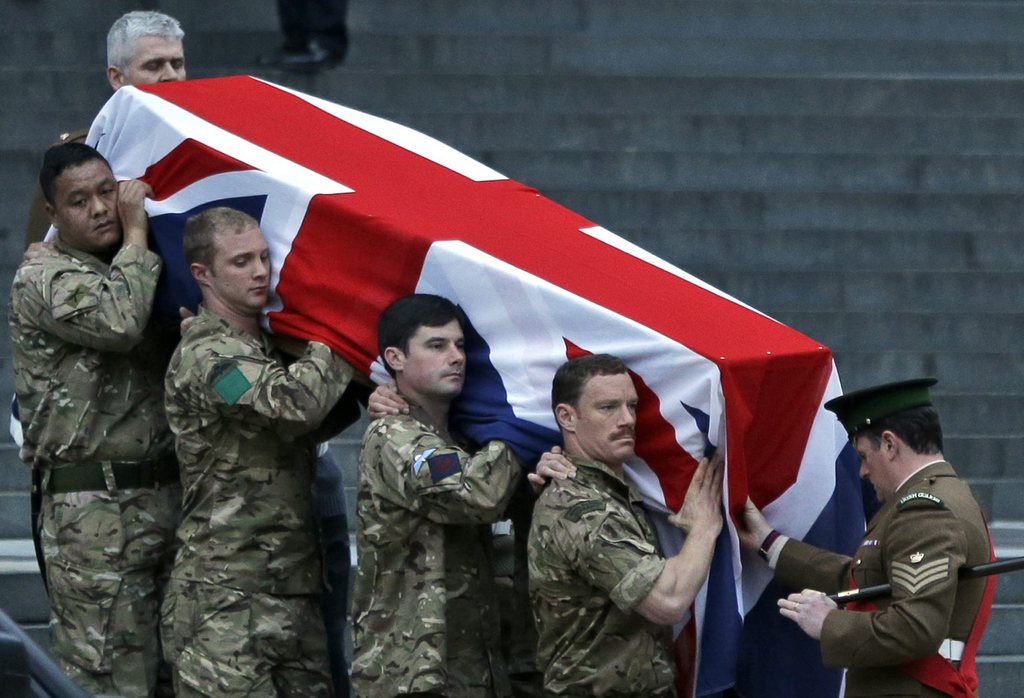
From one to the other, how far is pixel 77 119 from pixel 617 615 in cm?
493

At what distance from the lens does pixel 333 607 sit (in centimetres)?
527

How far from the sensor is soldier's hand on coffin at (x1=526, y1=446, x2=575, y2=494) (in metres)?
4.38

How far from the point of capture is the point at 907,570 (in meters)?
4.08

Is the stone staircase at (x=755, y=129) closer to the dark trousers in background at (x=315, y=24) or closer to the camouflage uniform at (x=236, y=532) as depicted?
the dark trousers in background at (x=315, y=24)

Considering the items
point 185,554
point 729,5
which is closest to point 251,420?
point 185,554

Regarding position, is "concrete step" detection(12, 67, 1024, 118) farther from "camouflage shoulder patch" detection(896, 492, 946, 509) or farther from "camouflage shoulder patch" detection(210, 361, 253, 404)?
"camouflage shoulder patch" detection(896, 492, 946, 509)

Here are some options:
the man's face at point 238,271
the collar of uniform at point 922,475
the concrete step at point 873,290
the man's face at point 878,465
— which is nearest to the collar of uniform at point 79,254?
the man's face at point 238,271

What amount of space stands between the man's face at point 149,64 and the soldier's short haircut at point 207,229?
77 centimetres

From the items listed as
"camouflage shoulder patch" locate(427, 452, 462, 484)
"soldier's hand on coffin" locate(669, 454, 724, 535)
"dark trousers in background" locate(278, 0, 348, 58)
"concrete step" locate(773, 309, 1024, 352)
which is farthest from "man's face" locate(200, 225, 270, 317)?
"dark trousers in background" locate(278, 0, 348, 58)

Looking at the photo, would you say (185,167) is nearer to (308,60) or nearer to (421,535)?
(421,535)

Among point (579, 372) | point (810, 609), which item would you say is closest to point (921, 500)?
point (810, 609)

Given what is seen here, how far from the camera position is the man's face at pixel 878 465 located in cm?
425

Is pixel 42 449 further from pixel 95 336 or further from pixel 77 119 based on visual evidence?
pixel 77 119

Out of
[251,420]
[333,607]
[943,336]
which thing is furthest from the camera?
[943,336]
